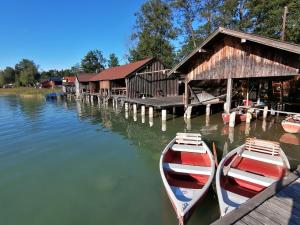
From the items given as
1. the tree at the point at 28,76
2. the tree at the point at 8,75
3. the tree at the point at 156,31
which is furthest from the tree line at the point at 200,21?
the tree at the point at 8,75

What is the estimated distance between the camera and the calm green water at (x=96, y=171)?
5.47m

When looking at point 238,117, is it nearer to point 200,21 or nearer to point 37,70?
point 200,21

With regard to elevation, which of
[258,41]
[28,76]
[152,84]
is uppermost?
[28,76]

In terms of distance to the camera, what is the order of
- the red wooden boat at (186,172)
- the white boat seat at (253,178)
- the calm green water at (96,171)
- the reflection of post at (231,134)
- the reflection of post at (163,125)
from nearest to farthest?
the red wooden boat at (186,172)
the white boat seat at (253,178)
the calm green water at (96,171)
the reflection of post at (231,134)
the reflection of post at (163,125)

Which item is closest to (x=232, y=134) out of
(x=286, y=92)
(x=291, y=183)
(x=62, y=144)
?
(x=291, y=183)

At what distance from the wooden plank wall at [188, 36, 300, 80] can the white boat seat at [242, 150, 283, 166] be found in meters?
6.25

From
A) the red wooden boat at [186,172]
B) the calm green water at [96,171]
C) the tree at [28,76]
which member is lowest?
the calm green water at [96,171]

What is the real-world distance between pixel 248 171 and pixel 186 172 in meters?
2.04

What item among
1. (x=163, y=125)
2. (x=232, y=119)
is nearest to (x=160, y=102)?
(x=163, y=125)

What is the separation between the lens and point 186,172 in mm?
6121

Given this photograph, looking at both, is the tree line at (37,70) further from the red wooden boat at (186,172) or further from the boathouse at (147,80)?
the red wooden boat at (186,172)

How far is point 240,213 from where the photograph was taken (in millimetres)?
3516

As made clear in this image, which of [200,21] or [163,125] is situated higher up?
[200,21]

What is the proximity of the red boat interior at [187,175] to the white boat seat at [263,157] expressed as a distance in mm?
1267
